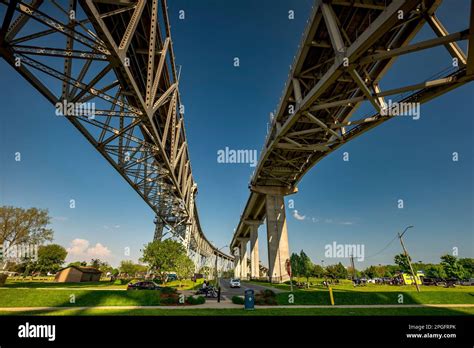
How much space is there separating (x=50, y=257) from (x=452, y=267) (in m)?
121

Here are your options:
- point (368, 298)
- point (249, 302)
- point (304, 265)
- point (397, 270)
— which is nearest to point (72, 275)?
point (249, 302)

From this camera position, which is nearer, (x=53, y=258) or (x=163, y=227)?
(x=163, y=227)

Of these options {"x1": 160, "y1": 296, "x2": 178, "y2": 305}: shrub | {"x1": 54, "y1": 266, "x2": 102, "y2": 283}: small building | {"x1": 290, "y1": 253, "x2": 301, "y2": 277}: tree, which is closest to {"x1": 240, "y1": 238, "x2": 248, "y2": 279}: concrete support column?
{"x1": 290, "y1": 253, "x2": 301, "y2": 277}: tree

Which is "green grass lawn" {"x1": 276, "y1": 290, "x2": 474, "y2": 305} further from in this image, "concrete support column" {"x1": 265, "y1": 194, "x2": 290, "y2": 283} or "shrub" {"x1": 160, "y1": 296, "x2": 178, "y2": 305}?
"concrete support column" {"x1": 265, "y1": 194, "x2": 290, "y2": 283}

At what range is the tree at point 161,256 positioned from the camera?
39.7 meters

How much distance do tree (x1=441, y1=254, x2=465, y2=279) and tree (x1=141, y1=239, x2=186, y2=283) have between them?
8432 cm

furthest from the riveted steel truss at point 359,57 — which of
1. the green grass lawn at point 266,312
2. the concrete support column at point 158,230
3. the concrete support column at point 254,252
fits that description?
the concrete support column at point 254,252

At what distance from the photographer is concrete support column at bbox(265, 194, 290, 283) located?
133 ft

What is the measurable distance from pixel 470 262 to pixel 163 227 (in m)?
109

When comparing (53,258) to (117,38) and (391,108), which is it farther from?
(391,108)

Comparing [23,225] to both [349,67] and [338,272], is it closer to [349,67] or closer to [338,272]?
[349,67]

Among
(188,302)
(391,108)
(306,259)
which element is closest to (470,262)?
(306,259)
